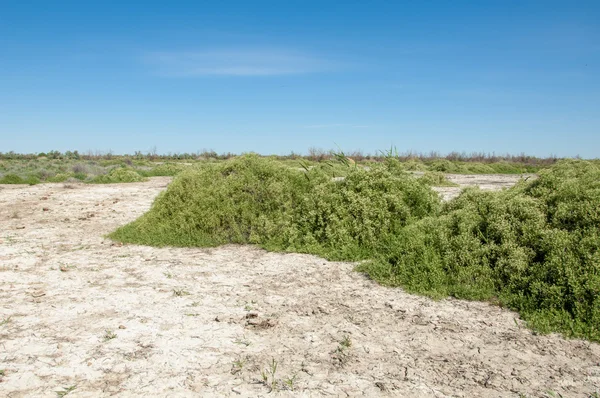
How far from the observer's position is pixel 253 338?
4375 mm

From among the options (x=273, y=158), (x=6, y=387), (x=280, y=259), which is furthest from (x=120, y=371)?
(x=273, y=158)

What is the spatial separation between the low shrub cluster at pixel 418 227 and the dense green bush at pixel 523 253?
0.05 ft

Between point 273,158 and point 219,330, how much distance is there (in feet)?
18.7

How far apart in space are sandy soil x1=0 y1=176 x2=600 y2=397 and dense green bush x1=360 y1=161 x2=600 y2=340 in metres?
0.30

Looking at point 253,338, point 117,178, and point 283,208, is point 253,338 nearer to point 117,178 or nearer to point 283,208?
point 283,208

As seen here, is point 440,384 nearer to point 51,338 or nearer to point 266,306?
point 266,306

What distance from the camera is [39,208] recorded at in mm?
12742

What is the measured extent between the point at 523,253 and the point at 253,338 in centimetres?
342

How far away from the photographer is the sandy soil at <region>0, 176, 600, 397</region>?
356cm

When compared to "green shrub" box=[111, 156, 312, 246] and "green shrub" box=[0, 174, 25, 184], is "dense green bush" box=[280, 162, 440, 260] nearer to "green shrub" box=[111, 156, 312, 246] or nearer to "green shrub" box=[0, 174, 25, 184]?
"green shrub" box=[111, 156, 312, 246]

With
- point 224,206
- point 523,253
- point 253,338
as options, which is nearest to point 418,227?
point 523,253

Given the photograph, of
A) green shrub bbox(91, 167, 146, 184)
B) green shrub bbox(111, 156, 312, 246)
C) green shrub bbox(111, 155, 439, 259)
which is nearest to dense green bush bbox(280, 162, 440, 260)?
green shrub bbox(111, 155, 439, 259)

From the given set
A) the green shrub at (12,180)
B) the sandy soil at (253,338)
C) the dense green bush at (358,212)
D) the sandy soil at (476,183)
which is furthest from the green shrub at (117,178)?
the dense green bush at (358,212)

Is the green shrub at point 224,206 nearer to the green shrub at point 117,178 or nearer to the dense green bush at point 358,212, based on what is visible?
the dense green bush at point 358,212
